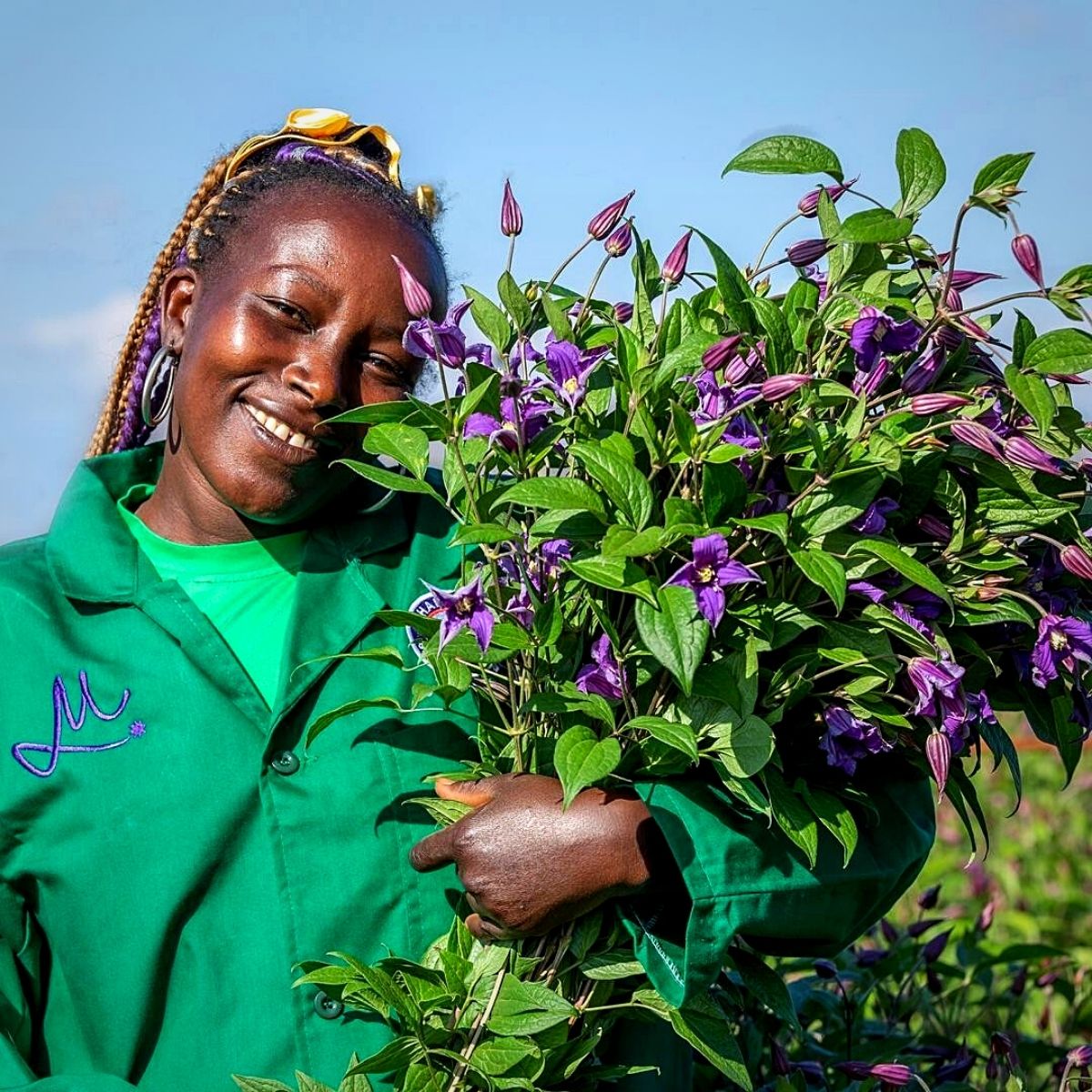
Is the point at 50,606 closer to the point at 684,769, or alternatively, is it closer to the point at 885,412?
the point at 684,769

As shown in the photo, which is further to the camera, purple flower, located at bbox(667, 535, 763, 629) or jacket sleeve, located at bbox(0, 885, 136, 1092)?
jacket sleeve, located at bbox(0, 885, 136, 1092)

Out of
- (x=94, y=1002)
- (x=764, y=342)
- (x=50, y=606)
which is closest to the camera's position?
(x=764, y=342)

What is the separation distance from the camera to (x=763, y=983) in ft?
6.11

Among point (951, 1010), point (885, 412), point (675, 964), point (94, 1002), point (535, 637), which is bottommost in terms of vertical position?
point (951, 1010)

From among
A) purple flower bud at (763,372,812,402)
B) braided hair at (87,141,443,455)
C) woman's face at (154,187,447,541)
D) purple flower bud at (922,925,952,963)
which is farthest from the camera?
purple flower bud at (922,925,952,963)

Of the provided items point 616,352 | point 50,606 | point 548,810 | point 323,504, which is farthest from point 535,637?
point 50,606

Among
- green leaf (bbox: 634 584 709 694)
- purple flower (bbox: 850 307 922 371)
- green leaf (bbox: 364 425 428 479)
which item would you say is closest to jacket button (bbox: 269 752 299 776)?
green leaf (bbox: 364 425 428 479)

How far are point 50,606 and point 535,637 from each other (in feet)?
2.68

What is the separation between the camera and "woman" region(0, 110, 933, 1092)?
6.30 feet

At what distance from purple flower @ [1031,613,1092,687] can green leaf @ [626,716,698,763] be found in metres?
0.43

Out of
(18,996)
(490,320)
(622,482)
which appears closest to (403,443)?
(490,320)

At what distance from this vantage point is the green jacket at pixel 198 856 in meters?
1.93

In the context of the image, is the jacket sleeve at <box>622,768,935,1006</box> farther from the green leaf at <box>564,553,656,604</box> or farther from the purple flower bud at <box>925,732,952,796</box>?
the green leaf at <box>564,553,656,604</box>

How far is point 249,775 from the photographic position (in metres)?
1.99
